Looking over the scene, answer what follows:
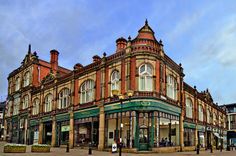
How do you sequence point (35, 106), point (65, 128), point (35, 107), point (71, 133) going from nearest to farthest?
point (71, 133) → point (65, 128) → point (35, 107) → point (35, 106)

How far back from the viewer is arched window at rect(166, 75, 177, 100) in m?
37.9

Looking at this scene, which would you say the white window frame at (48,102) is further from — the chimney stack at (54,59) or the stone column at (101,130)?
the stone column at (101,130)

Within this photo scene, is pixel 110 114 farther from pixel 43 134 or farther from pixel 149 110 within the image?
pixel 43 134

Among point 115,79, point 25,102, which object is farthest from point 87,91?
point 25,102

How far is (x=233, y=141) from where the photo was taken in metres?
86.6

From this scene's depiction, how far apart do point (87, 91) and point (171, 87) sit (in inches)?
447

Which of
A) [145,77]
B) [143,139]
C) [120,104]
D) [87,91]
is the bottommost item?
[143,139]

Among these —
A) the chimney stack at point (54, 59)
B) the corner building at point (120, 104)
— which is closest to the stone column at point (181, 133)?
the corner building at point (120, 104)

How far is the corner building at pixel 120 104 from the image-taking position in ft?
107

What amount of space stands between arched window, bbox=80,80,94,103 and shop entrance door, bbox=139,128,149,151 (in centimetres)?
973

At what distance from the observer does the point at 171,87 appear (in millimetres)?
39062

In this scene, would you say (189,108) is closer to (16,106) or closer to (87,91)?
(87,91)

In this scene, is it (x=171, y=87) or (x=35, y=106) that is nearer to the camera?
(x=171, y=87)

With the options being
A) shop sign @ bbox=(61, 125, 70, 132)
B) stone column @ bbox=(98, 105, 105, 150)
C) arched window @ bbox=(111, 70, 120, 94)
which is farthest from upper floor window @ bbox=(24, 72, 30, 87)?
arched window @ bbox=(111, 70, 120, 94)
